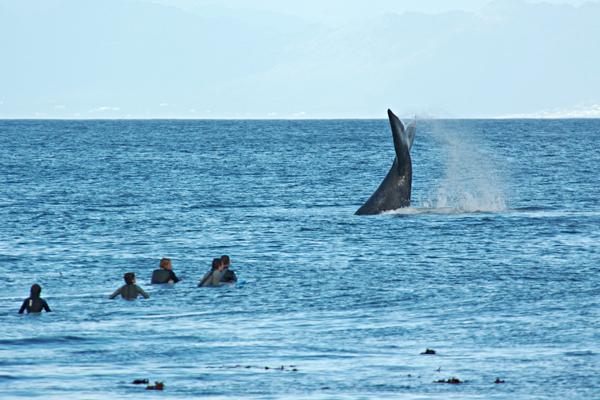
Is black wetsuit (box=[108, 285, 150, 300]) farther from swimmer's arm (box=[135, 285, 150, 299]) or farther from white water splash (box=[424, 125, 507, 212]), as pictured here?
white water splash (box=[424, 125, 507, 212])

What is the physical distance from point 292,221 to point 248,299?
67.9 feet

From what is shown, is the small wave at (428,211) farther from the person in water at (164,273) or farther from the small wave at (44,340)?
the small wave at (44,340)

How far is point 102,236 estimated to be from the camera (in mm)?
47688

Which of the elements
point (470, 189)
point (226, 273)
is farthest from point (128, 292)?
point (470, 189)

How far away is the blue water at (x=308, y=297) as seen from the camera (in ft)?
75.8

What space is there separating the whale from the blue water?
936 millimetres

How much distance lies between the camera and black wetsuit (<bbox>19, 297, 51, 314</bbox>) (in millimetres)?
29781

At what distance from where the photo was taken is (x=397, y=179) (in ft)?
161

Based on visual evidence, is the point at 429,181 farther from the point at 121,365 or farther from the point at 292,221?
the point at 121,365

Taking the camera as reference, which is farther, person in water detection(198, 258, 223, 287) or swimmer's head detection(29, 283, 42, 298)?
person in water detection(198, 258, 223, 287)

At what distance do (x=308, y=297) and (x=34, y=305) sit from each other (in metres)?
6.87

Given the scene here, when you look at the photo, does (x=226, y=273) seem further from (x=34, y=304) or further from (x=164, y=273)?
(x=34, y=304)

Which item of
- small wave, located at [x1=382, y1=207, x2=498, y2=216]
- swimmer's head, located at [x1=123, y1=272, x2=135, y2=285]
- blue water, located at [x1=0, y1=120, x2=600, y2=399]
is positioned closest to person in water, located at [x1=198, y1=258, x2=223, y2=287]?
blue water, located at [x1=0, y1=120, x2=600, y2=399]

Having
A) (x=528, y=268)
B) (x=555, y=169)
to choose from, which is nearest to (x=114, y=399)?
(x=528, y=268)
